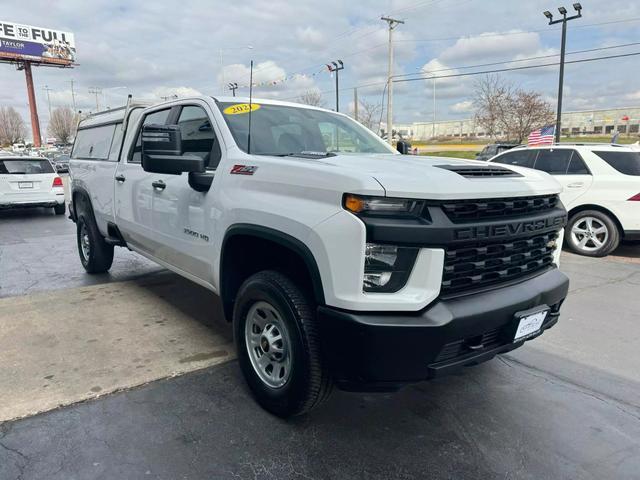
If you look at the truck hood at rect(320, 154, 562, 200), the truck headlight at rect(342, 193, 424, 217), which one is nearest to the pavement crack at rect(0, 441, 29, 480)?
the truck headlight at rect(342, 193, 424, 217)

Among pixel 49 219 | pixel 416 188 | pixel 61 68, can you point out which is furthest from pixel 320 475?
pixel 61 68

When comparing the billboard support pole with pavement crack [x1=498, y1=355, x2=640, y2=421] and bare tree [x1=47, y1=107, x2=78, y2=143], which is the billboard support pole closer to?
bare tree [x1=47, y1=107, x2=78, y2=143]

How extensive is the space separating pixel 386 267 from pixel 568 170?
690 centimetres

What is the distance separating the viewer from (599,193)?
7520 mm

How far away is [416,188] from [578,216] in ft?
21.9

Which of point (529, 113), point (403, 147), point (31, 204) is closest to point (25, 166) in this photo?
point (31, 204)

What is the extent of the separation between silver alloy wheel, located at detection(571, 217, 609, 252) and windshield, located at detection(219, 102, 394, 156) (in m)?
4.99

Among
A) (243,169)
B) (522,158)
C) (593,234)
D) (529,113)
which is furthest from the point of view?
(529,113)

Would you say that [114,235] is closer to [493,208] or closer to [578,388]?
[493,208]

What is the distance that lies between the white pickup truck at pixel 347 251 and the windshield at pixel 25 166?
10.5 meters

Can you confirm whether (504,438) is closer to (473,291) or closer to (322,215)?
(473,291)

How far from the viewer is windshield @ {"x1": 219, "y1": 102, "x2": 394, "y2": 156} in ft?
11.5

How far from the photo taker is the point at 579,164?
25.8 ft

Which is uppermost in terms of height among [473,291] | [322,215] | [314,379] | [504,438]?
[322,215]
